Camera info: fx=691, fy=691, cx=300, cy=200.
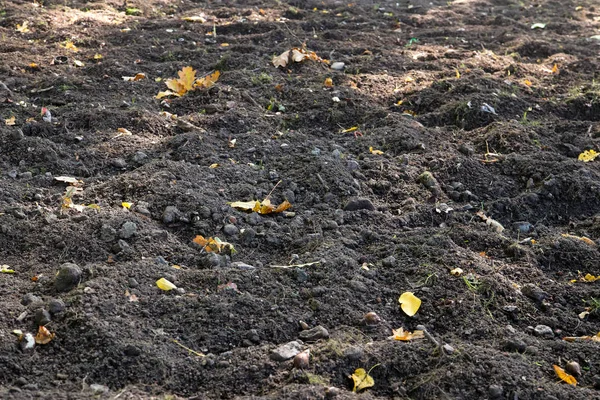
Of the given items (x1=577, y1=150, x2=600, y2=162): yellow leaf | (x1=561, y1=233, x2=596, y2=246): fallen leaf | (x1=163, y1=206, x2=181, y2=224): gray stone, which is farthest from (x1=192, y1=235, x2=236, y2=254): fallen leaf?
(x1=577, y1=150, x2=600, y2=162): yellow leaf

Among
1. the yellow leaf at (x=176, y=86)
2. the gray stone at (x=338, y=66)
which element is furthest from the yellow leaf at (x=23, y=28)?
the gray stone at (x=338, y=66)

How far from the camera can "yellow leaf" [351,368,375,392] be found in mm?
1943

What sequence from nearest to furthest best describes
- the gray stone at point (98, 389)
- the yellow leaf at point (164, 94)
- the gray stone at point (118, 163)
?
1. the gray stone at point (98, 389)
2. the gray stone at point (118, 163)
3. the yellow leaf at point (164, 94)

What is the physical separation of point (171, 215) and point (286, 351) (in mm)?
925

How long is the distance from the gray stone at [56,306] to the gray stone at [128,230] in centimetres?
46

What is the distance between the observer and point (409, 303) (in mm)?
2318

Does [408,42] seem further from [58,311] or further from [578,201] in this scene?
[58,311]

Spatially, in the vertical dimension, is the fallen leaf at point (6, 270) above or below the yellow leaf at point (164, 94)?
below

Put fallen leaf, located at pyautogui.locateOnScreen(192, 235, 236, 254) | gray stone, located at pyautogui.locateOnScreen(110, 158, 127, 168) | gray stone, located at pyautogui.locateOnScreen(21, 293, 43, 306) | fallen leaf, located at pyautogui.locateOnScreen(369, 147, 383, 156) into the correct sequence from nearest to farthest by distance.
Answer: gray stone, located at pyautogui.locateOnScreen(21, 293, 43, 306) < fallen leaf, located at pyautogui.locateOnScreen(192, 235, 236, 254) < gray stone, located at pyautogui.locateOnScreen(110, 158, 127, 168) < fallen leaf, located at pyautogui.locateOnScreen(369, 147, 383, 156)

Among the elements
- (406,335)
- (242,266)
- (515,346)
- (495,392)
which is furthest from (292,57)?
(495,392)

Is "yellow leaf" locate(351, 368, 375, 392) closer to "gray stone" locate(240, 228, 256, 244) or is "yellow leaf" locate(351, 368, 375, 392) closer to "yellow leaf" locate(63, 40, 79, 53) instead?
"gray stone" locate(240, 228, 256, 244)

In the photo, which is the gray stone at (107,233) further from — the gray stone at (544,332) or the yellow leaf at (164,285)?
the gray stone at (544,332)

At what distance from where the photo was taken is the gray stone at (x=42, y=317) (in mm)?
2051

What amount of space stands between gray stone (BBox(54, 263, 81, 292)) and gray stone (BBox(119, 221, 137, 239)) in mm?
289
